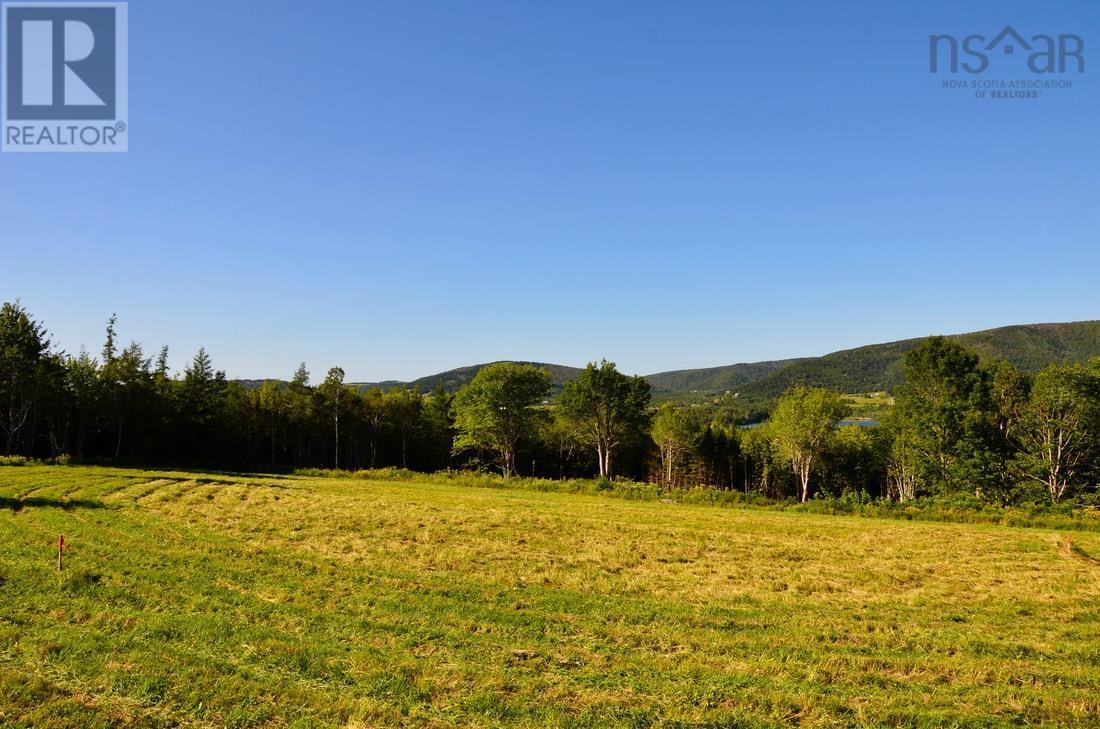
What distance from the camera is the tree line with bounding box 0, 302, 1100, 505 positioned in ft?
163

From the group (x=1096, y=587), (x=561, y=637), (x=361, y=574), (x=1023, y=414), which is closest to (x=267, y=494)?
(x=361, y=574)

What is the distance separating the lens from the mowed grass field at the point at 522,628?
859 cm

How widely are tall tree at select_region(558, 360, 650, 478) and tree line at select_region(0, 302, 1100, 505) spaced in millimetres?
178

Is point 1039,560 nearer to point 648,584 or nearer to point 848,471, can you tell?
point 648,584

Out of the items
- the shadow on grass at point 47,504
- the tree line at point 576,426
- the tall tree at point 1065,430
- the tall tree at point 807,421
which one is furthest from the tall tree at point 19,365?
the tall tree at point 1065,430

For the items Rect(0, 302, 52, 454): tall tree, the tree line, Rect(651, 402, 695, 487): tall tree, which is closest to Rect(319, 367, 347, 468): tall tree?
the tree line

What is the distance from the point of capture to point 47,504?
89.6 ft

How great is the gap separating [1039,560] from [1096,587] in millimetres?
5010

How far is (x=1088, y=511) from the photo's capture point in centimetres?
3719

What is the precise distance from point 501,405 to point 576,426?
10.9 m

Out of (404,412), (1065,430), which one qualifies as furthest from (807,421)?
(404,412)

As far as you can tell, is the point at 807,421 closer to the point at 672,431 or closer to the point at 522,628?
the point at 672,431

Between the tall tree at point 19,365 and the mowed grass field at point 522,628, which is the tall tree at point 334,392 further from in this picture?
the mowed grass field at point 522,628

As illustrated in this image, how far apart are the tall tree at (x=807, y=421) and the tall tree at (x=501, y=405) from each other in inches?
1234
